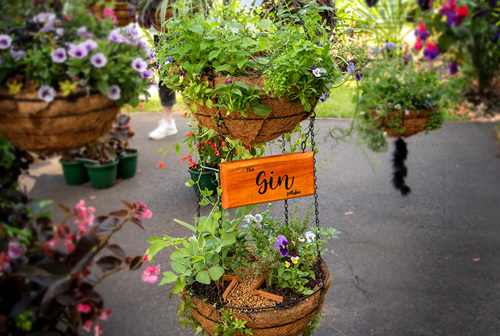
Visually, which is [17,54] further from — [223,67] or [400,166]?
[400,166]

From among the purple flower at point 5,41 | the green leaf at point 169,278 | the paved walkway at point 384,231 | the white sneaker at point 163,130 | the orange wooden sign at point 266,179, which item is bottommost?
the paved walkway at point 384,231

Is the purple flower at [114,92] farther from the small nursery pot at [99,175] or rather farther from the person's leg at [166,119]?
the person's leg at [166,119]

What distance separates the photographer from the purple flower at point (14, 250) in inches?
29.9

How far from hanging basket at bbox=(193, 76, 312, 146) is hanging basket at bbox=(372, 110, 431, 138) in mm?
1418

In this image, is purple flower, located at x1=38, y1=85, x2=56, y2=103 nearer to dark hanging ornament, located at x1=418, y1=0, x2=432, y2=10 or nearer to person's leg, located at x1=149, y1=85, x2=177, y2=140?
person's leg, located at x1=149, y1=85, x2=177, y2=140

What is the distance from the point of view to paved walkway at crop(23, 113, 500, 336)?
142cm

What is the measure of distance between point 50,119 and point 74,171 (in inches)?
7.1

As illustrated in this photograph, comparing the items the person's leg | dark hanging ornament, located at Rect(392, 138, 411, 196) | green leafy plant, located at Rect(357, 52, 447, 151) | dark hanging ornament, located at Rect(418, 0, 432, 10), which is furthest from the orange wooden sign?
dark hanging ornament, located at Rect(392, 138, 411, 196)

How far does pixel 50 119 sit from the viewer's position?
75 centimetres

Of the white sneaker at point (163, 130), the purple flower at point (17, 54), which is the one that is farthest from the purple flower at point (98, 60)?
the white sneaker at point (163, 130)

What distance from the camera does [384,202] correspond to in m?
2.96

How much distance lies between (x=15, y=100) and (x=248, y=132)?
1.91 ft

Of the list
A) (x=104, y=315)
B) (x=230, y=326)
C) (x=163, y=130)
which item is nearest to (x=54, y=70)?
(x=104, y=315)

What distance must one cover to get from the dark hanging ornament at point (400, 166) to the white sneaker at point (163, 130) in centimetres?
148
